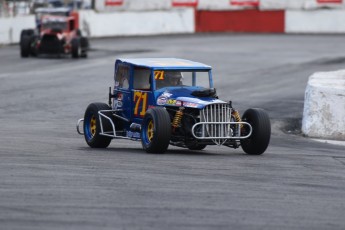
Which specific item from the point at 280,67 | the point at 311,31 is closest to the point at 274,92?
the point at 280,67

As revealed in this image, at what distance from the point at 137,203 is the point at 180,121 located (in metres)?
4.31

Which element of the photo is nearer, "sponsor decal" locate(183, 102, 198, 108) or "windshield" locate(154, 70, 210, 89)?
"sponsor decal" locate(183, 102, 198, 108)

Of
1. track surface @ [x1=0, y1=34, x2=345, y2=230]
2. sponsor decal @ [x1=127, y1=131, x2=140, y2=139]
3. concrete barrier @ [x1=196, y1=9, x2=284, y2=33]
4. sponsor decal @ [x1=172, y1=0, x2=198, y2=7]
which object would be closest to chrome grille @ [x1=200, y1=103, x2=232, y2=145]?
track surface @ [x1=0, y1=34, x2=345, y2=230]

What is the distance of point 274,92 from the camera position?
2441cm

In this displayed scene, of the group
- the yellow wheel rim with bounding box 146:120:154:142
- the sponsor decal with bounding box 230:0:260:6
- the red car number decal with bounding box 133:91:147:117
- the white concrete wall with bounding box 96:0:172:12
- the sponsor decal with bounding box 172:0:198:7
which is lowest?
the white concrete wall with bounding box 96:0:172:12

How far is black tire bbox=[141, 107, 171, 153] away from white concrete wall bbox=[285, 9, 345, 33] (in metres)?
31.8

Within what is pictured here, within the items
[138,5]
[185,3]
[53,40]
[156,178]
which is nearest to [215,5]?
[185,3]

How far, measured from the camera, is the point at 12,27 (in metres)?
40.8

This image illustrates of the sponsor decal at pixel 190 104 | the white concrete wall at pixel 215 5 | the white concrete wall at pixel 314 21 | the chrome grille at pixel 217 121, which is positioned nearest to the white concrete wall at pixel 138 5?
the white concrete wall at pixel 215 5

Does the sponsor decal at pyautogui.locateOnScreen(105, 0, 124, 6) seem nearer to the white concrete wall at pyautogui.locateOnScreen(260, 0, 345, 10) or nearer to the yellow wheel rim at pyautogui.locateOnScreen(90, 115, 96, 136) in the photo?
the white concrete wall at pyautogui.locateOnScreen(260, 0, 345, 10)

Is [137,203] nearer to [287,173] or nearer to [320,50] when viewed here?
[287,173]

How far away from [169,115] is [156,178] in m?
2.61

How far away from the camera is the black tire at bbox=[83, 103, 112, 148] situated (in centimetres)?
1434

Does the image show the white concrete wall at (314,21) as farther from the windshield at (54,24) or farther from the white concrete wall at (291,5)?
the windshield at (54,24)
